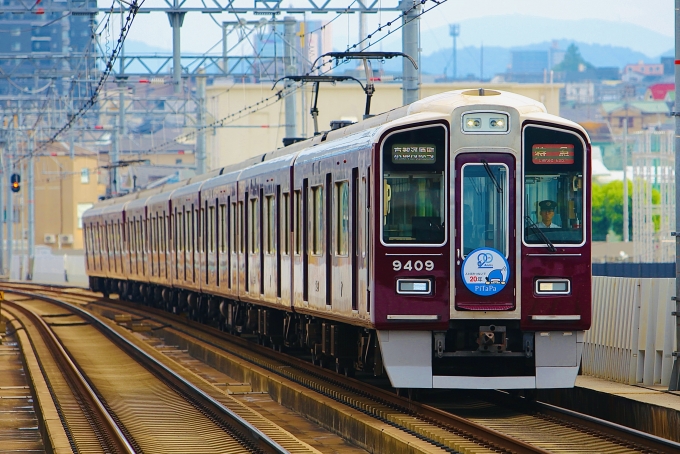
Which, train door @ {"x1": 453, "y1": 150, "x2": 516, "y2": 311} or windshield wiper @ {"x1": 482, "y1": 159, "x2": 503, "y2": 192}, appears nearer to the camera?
train door @ {"x1": 453, "y1": 150, "x2": 516, "y2": 311}

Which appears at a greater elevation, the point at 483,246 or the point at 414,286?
the point at 483,246

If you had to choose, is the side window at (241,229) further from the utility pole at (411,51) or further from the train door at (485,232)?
the train door at (485,232)

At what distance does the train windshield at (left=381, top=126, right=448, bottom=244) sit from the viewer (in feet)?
38.0

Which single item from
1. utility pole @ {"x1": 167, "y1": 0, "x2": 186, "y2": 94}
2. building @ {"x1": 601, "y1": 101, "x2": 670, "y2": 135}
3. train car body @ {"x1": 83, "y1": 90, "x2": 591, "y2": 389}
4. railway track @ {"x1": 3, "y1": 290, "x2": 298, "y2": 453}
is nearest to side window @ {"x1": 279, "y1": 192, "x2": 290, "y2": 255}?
railway track @ {"x1": 3, "y1": 290, "x2": 298, "y2": 453}

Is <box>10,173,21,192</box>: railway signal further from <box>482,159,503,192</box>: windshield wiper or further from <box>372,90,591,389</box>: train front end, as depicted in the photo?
<box>482,159,503,192</box>: windshield wiper

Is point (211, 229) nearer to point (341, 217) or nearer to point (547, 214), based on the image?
point (341, 217)

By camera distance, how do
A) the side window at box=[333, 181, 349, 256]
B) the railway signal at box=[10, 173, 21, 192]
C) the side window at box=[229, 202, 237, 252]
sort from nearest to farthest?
the side window at box=[333, 181, 349, 256]
the side window at box=[229, 202, 237, 252]
the railway signal at box=[10, 173, 21, 192]

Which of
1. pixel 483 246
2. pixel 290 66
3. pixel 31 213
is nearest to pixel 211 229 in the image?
pixel 290 66

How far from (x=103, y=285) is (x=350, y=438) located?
3196 centimetres

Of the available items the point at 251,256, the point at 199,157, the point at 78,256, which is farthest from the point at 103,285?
the point at 251,256

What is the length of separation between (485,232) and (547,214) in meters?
0.60

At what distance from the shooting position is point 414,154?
38.1ft

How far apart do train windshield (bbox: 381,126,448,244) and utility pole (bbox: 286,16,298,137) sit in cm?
1318

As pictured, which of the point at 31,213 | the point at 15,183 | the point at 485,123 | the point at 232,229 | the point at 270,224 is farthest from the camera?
the point at 31,213
